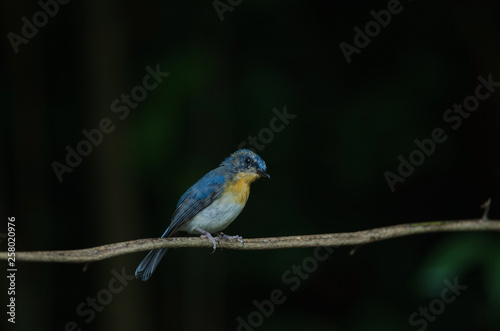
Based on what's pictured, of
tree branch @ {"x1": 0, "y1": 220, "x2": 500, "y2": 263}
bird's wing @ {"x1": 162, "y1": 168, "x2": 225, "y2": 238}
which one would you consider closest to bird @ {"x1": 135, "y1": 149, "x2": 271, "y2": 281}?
bird's wing @ {"x1": 162, "y1": 168, "x2": 225, "y2": 238}

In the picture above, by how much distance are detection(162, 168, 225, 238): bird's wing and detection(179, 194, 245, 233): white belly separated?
32 mm

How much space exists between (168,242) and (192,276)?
242cm

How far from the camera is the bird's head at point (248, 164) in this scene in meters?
2.90

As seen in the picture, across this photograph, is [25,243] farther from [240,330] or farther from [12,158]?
[240,330]

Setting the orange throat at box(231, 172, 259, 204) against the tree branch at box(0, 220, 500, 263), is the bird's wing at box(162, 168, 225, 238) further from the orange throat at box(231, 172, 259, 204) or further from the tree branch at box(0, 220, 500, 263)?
the tree branch at box(0, 220, 500, 263)

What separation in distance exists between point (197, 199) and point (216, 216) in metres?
0.14

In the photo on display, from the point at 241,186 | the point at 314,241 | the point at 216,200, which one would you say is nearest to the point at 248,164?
the point at 241,186

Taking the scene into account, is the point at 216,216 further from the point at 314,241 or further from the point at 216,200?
the point at 314,241

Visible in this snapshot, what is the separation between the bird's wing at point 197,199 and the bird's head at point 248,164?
0.11 metres

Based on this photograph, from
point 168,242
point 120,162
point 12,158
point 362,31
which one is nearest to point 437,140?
point 362,31

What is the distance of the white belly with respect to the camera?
288 cm

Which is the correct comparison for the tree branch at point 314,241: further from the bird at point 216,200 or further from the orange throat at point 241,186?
the orange throat at point 241,186

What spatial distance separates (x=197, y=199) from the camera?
2.95 metres

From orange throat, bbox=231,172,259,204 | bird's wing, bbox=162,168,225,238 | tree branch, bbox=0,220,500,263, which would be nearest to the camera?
tree branch, bbox=0,220,500,263
